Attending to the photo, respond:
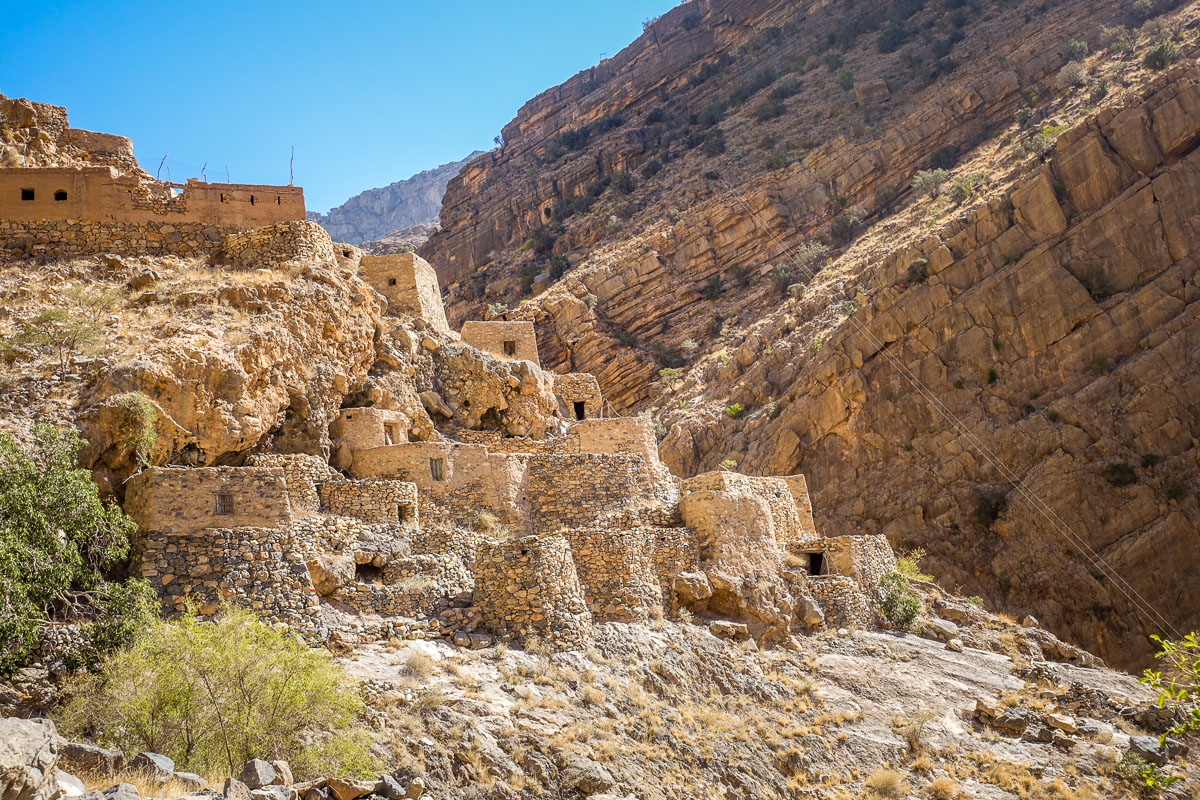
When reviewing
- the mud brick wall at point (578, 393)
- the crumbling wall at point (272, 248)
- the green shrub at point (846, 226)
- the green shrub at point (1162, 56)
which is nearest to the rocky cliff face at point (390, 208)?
the green shrub at point (846, 226)

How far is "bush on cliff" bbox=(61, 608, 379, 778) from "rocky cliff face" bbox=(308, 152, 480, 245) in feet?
457

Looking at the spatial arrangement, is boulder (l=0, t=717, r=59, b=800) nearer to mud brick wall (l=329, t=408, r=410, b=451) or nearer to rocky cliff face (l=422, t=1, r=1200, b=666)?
mud brick wall (l=329, t=408, r=410, b=451)

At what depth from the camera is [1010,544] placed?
3772 cm

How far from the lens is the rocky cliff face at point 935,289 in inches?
1478

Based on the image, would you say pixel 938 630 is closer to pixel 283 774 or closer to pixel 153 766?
pixel 283 774

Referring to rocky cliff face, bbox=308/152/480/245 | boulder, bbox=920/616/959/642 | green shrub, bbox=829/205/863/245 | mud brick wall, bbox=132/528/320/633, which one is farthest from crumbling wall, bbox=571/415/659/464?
rocky cliff face, bbox=308/152/480/245

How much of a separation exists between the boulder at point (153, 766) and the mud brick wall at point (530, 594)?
25.3 feet

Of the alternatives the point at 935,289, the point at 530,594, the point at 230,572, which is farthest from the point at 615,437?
the point at 935,289

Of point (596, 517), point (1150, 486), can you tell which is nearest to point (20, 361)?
point (596, 517)

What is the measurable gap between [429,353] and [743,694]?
12488 millimetres

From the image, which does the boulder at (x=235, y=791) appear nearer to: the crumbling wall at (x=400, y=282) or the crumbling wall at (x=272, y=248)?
the crumbling wall at (x=272, y=248)

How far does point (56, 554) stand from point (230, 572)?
8.75 ft

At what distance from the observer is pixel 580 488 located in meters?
23.1

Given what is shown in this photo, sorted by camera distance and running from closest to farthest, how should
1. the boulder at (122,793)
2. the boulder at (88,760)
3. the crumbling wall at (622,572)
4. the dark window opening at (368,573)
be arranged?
the boulder at (122,793)
the boulder at (88,760)
the dark window opening at (368,573)
the crumbling wall at (622,572)
